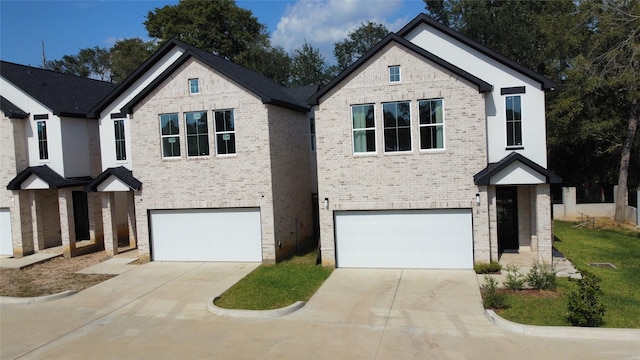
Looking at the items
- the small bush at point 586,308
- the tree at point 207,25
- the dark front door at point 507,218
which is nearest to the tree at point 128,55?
the tree at point 207,25

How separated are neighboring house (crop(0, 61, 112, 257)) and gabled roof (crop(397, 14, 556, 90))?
1472 centimetres

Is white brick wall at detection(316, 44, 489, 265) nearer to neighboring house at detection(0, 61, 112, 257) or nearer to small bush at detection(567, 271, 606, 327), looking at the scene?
small bush at detection(567, 271, 606, 327)

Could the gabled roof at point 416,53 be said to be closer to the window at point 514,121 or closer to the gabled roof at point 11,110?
the window at point 514,121

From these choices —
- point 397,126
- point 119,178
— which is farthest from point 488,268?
point 119,178

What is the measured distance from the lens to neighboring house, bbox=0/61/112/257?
21.3 metres

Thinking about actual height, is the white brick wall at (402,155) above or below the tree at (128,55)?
below

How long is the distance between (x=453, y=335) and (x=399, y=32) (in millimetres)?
11944

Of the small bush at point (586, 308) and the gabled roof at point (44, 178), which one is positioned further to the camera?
the gabled roof at point (44, 178)

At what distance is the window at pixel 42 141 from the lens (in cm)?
2170

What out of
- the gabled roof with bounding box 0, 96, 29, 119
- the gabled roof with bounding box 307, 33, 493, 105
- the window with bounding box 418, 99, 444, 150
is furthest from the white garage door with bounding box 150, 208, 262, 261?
the gabled roof with bounding box 0, 96, 29, 119

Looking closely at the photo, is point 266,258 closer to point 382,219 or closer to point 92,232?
point 382,219

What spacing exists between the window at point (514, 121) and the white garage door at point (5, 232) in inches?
821

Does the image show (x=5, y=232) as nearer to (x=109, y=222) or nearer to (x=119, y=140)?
(x=109, y=222)

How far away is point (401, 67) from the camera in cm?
1692
